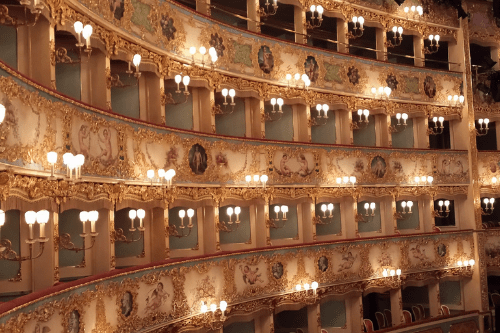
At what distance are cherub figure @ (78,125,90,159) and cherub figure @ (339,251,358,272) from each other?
1011 centimetres

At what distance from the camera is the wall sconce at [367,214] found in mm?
19691

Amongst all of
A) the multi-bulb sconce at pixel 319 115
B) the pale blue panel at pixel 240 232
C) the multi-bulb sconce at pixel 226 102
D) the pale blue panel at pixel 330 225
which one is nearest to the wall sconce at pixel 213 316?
the pale blue panel at pixel 240 232

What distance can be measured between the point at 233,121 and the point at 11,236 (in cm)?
862

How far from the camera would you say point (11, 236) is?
9633mm

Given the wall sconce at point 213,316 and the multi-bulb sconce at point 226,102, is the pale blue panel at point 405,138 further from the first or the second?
the wall sconce at point 213,316

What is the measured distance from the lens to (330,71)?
1880 cm

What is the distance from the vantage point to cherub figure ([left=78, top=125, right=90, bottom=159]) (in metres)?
9.57

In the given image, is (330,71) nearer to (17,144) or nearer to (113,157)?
(113,157)

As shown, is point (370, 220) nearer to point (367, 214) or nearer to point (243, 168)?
point (367, 214)

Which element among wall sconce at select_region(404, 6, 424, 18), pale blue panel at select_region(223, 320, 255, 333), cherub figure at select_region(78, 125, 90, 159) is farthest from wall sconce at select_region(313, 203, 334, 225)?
cherub figure at select_region(78, 125, 90, 159)

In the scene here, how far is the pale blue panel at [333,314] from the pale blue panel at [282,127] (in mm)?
5431

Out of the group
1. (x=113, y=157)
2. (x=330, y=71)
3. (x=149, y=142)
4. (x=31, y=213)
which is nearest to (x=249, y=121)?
(x=330, y=71)

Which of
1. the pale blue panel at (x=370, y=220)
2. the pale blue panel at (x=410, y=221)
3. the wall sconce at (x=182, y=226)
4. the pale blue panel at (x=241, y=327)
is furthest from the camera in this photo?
the pale blue panel at (x=410, y=221)

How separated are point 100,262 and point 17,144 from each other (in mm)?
4177
